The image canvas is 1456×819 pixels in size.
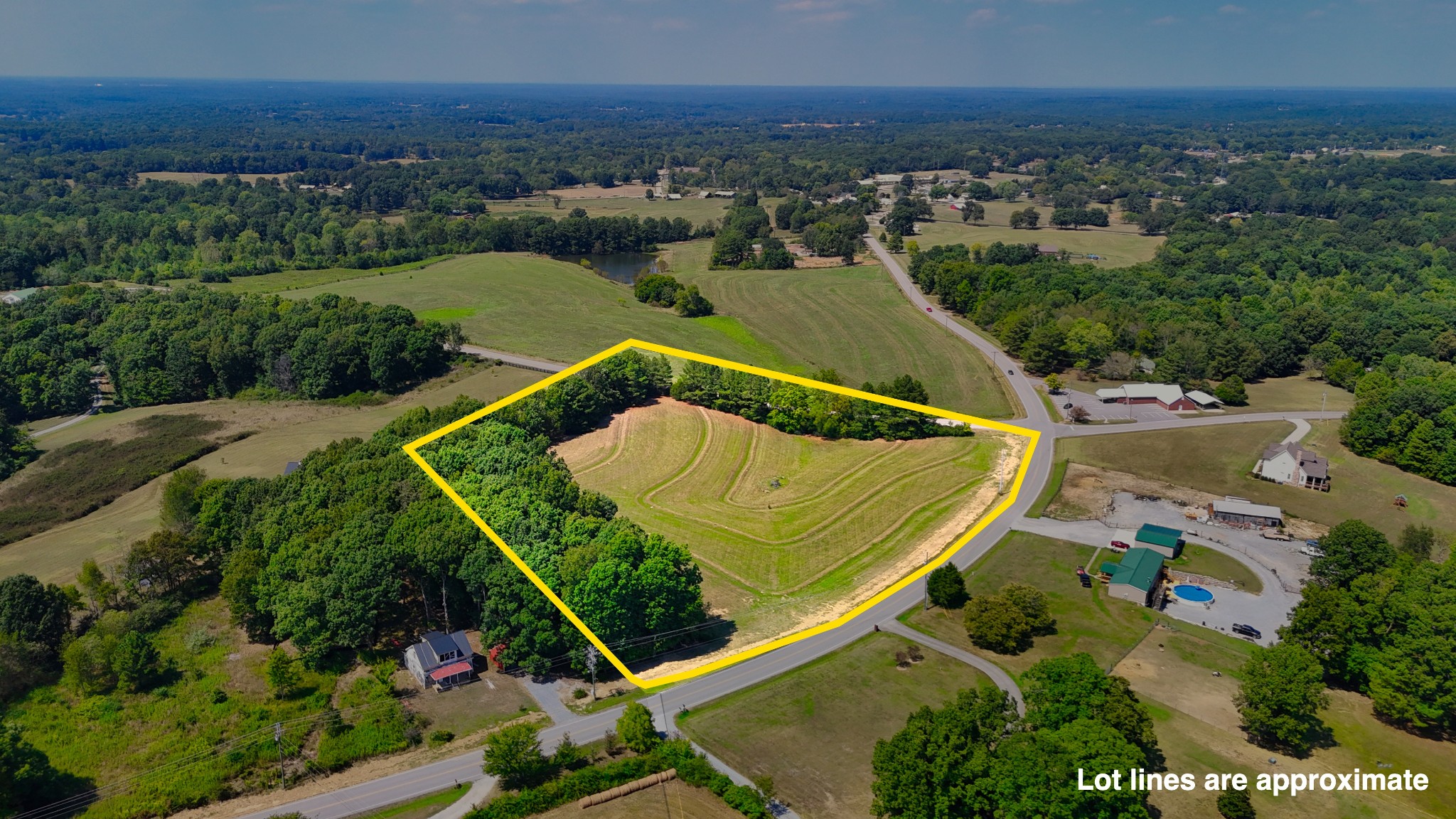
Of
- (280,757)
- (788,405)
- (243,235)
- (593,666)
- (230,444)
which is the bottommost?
(230,444)

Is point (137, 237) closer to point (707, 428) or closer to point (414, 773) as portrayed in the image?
point (414, 773)

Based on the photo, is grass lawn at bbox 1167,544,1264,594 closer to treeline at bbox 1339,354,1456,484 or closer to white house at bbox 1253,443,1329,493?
white house at bbox 1253,443,1329,493

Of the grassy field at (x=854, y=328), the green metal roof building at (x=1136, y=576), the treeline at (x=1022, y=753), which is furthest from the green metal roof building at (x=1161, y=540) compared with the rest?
the grassy field at (x=854, y=328)

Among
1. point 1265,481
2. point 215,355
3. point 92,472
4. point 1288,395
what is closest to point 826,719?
point 1265,481

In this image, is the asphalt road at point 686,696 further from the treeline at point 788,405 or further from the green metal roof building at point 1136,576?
the treeline at point 788,405

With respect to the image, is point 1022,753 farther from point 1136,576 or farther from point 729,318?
point 729,318
